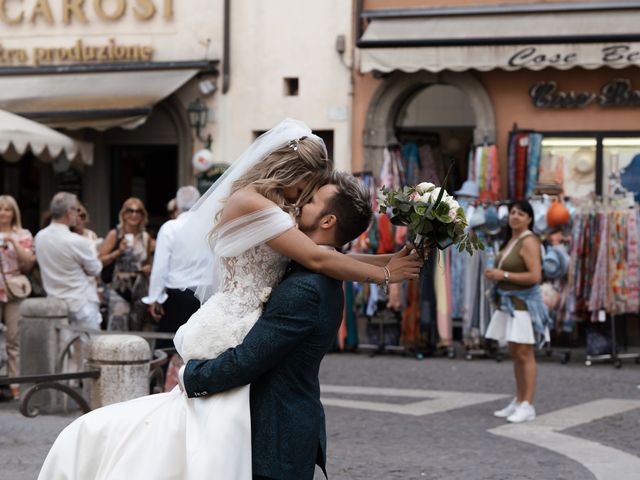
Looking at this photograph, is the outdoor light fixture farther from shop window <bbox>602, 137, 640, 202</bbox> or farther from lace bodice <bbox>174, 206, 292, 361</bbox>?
lace bodice <bbox>174, 206, 292, 361</bbox>

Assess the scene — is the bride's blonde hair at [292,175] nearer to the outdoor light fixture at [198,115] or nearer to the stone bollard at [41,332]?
the stone bollard at [41,332]

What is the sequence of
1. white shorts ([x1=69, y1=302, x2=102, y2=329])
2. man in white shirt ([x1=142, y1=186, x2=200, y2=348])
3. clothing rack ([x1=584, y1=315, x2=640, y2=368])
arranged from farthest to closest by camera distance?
clothing rack ([x1=584, y1=315, x2=640, y2=368])
white shorts ([x1=69, y1=302, x2=102, y2=329])
man in white shirt ([x1=142, y1=186, x2=200, y2=348])

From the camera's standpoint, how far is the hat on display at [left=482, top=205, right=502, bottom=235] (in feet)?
50.1

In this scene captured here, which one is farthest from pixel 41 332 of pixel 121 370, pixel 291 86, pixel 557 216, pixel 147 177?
pixel 147 177

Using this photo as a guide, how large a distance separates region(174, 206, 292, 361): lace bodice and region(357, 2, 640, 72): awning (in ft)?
40.5

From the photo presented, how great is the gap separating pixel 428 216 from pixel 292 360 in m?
0.68

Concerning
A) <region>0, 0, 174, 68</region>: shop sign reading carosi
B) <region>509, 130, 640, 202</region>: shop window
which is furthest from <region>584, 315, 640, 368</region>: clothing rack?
<region>0, 0, 174, 68</region>: shop sign reading carosi

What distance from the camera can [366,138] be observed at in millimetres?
18250

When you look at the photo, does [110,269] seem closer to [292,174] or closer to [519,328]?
[519,328]

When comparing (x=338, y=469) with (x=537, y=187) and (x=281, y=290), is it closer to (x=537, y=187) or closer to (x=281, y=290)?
(x=281, y=290)

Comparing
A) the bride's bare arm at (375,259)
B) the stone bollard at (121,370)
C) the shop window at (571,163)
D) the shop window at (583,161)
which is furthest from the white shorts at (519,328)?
the shop window at (571,163)

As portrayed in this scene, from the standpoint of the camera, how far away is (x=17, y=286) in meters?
11.8

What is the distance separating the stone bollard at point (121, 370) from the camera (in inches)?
321

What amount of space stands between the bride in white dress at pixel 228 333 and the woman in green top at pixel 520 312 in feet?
19.6
